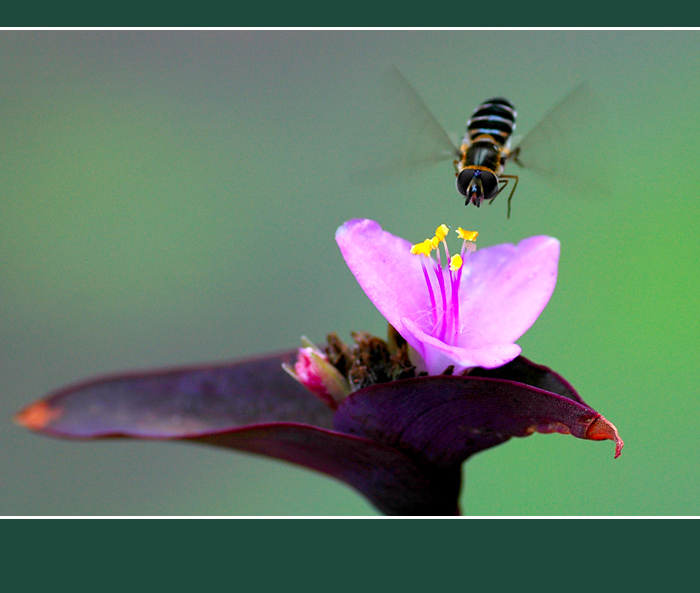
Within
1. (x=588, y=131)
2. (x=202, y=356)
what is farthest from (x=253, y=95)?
(x=588, y=131)

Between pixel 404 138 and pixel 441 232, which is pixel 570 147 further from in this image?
pixel 441 232

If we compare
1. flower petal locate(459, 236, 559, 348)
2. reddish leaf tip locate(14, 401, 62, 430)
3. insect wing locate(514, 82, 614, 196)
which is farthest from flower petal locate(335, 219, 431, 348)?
reddish leaf tip locate(14, 401, 62, 430)

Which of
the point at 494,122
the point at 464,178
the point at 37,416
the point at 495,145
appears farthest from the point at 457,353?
the point at 37,416

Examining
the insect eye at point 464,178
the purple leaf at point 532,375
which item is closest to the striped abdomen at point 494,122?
the insect eye at point 464,178

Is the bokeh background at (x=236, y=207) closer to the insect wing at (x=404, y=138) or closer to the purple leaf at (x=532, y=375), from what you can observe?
the insect wing at (x=404, y=138)

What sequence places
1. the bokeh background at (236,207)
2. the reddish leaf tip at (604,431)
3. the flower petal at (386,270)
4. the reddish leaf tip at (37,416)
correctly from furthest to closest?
the bokeh background at (236,207), the reddish leaf tip at (37,416), the flower petal at (386,270), the reddish leaf tip at (604,431)

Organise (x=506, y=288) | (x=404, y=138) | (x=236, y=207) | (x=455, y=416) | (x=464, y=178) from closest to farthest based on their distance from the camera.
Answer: (x=455, y=416) → (x=506, y=288) → (x=464, y=178) → (x=404, y=138) → (x=236, y=207)

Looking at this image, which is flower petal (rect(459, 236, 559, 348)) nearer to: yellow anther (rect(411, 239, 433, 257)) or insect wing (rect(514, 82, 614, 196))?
yellow anther (rect(411, 239, 433, 257))
